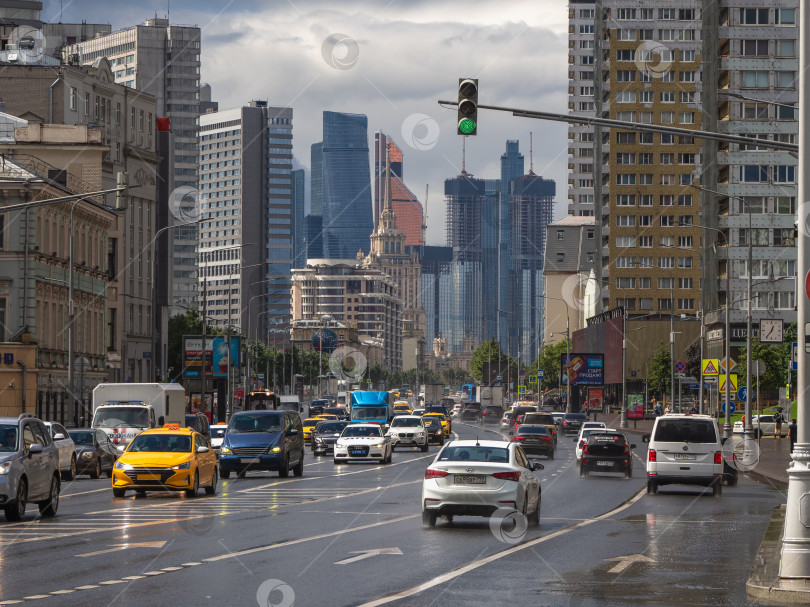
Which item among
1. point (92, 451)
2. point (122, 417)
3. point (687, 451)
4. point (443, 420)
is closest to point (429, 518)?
point (687, 451)

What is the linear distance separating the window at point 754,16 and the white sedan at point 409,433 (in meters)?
66.8

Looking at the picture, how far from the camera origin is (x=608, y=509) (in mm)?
28344

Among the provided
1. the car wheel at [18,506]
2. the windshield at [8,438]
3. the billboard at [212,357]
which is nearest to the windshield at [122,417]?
the windshield at [8,438]

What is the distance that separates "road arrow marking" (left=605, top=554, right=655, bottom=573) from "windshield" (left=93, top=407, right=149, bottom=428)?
31986mm

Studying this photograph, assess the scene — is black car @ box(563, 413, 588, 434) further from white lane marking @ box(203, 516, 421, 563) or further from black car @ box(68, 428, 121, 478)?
Answer: white lane marking @ box(203, 516, 421, 563)

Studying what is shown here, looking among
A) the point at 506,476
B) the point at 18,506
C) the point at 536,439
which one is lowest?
the point at 536,439

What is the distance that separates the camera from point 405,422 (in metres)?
64.9

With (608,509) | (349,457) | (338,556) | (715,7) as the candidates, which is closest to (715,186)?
(715,7)

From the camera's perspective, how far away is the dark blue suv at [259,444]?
3997 centimetres

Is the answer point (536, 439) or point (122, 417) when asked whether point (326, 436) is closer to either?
point (536, 439)

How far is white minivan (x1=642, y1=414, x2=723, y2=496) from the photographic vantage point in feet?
111

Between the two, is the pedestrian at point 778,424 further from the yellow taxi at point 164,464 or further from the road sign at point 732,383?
the yellow taxi at point 164,464

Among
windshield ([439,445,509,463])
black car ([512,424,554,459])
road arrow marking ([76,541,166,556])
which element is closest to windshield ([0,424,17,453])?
road arrow marking ([76,541,166,556])

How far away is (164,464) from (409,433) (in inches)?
1305
